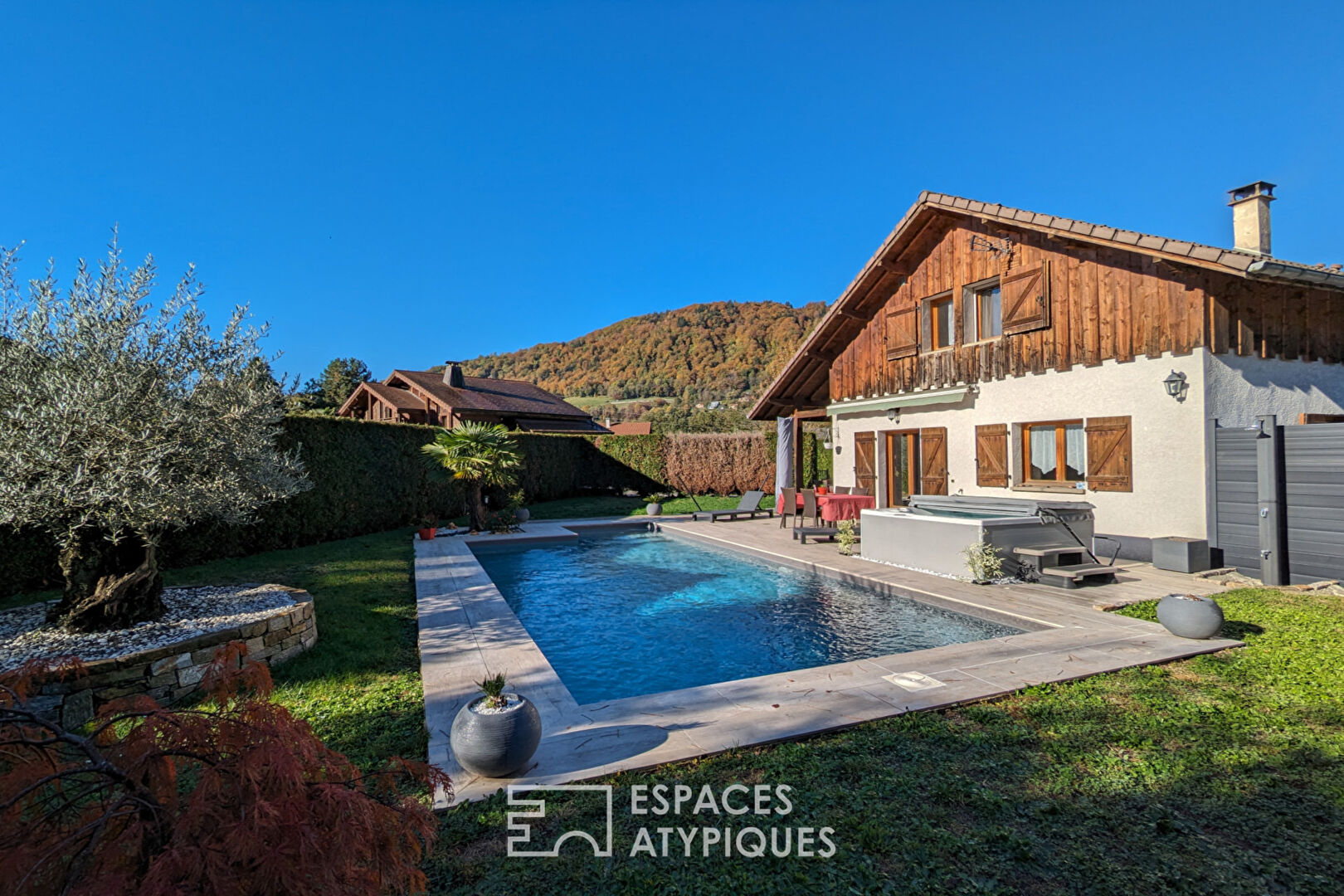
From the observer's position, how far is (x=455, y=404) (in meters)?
30.0

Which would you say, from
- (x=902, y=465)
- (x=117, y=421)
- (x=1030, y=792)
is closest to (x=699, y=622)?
(x=1030, y=792)

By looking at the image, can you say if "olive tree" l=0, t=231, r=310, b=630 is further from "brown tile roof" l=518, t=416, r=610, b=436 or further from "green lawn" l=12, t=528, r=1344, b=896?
"brown tile roof" l=518, t=416, r=610, b=436

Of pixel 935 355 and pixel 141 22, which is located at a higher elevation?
pixel 141 22

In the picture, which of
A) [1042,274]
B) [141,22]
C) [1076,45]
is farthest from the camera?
[1076,45]

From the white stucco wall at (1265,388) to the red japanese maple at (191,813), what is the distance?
11.9m

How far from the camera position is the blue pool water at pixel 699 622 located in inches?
263

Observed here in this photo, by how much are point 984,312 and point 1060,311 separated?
6.50 ft

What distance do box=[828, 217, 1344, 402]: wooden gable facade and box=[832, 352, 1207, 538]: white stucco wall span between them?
10.3 inches

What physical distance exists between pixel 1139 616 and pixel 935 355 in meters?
8.23

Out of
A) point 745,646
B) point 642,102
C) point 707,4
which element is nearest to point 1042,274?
point 745,646

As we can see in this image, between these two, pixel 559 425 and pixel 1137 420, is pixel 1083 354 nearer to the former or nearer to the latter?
pixel 1137 420

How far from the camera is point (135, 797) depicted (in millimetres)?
1623

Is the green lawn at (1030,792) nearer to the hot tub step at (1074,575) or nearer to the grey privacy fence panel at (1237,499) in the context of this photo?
the hot tub step at (1074,575)

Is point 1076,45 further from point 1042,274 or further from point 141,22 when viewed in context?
point 141,22
